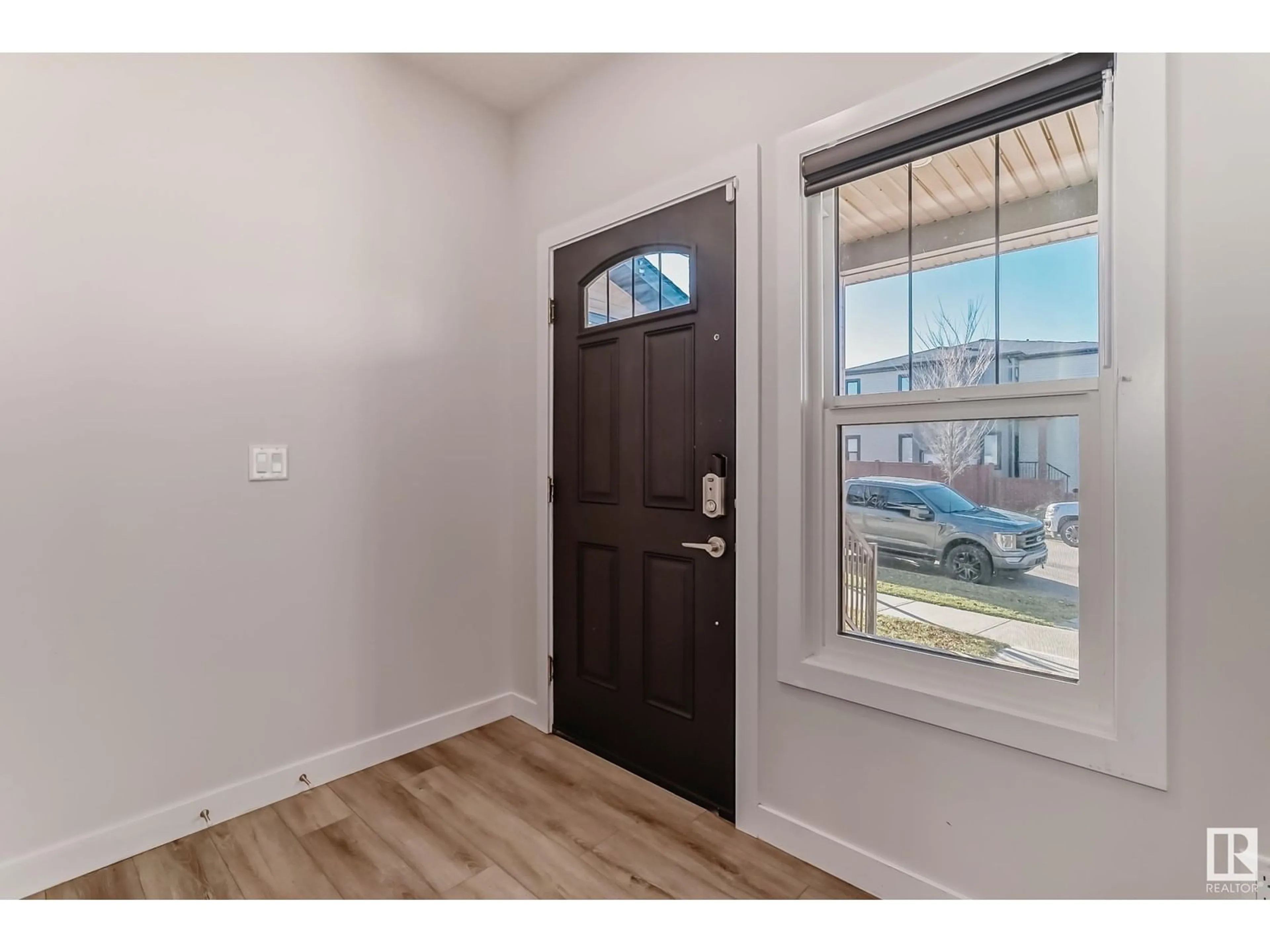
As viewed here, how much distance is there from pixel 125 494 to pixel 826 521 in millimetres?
2047

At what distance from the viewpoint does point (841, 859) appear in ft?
5.37

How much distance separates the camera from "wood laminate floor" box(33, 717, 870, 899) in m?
1.59

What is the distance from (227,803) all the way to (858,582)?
6.90 feet

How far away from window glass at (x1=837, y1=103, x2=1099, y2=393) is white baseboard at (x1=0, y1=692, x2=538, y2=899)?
6.73ft

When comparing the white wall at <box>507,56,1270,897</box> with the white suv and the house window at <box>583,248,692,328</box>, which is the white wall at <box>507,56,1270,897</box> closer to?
the white suv

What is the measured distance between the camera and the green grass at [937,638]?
1509mm

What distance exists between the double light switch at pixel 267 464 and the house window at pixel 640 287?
1.20m

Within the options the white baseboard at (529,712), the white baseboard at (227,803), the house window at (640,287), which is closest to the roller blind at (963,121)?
the house window at (640,287)

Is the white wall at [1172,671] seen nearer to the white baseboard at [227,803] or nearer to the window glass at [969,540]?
the window glass at [969,540]

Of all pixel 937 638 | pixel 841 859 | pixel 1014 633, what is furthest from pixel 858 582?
pixel 841 859
